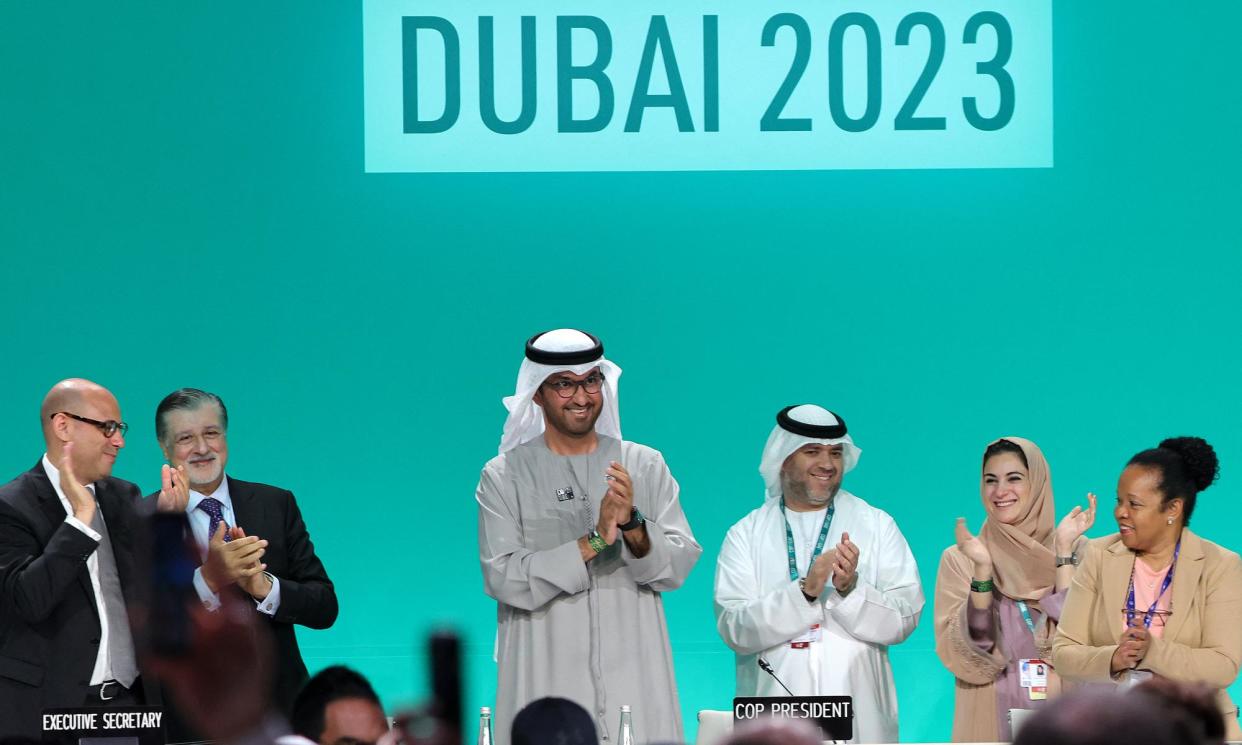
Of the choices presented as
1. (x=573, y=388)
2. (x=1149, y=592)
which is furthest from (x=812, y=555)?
(x=1149, y=592)

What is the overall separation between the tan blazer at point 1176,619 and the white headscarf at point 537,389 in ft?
4.28

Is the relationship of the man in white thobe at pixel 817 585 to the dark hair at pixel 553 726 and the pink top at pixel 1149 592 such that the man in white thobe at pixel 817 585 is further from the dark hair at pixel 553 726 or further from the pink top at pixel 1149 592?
the dark hair at pixel 553 726

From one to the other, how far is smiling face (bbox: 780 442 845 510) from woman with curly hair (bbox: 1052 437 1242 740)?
35.3 inches

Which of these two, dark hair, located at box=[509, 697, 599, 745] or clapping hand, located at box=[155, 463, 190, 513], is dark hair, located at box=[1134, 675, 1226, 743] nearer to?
dark hair, located at box=[509, 697, 599, 745]

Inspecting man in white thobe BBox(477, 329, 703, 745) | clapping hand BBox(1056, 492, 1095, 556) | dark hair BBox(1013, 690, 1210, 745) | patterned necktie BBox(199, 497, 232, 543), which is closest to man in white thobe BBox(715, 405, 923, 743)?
man in white thobe BBox(477, 329, 703, 745)

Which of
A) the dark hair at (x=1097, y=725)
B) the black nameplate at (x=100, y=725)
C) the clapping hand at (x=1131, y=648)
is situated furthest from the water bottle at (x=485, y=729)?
the dark hair at (x=1097, y=725)

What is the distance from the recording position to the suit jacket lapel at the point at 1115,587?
382cm

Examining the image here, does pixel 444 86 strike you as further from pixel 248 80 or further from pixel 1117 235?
pixel 1117 235

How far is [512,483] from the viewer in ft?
14.2

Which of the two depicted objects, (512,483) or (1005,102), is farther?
(1005,102)

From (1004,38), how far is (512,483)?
9.49 feet

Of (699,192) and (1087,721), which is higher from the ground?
(699,192)

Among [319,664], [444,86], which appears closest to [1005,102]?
[444,86]

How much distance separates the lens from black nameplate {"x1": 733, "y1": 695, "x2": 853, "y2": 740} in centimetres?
341
